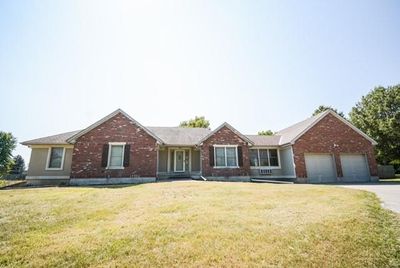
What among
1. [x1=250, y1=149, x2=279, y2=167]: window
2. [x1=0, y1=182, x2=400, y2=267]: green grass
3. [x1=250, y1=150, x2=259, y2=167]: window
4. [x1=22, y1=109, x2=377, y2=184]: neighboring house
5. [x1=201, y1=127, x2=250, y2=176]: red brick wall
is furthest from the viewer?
[x1=250, y1=149, x2=279, y2=167]: window

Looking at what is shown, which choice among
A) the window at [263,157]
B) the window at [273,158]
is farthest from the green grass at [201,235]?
the window at [273,158]

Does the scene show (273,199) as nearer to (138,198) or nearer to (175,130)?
(138,198)

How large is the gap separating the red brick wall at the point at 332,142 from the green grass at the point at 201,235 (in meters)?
12.0

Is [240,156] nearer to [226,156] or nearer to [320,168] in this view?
[226,156]

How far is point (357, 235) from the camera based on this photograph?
4406mm

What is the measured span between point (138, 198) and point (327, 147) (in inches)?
703

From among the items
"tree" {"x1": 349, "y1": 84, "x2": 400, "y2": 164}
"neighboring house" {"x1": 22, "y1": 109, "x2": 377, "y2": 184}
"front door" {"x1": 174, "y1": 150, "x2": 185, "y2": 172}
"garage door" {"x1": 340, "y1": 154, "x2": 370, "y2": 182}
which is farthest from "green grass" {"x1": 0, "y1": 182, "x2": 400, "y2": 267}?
"tree" {"x1": 349, "y1": 84, "x2": 400, "y2": 164}

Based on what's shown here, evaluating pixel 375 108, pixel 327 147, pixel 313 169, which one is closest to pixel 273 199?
pixel 313 169

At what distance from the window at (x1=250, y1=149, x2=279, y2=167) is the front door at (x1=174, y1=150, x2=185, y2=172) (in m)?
6.70

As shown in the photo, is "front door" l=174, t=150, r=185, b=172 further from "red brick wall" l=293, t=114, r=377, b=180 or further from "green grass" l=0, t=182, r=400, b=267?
"green grass" l=0, t=182, r=400, b=267

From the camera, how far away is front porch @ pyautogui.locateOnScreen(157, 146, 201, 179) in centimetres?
1864

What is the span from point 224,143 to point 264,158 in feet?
16.2

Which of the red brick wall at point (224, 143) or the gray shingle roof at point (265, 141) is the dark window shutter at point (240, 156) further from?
the gray shingle roof at point (265, 141)

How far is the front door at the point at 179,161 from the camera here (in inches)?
751
